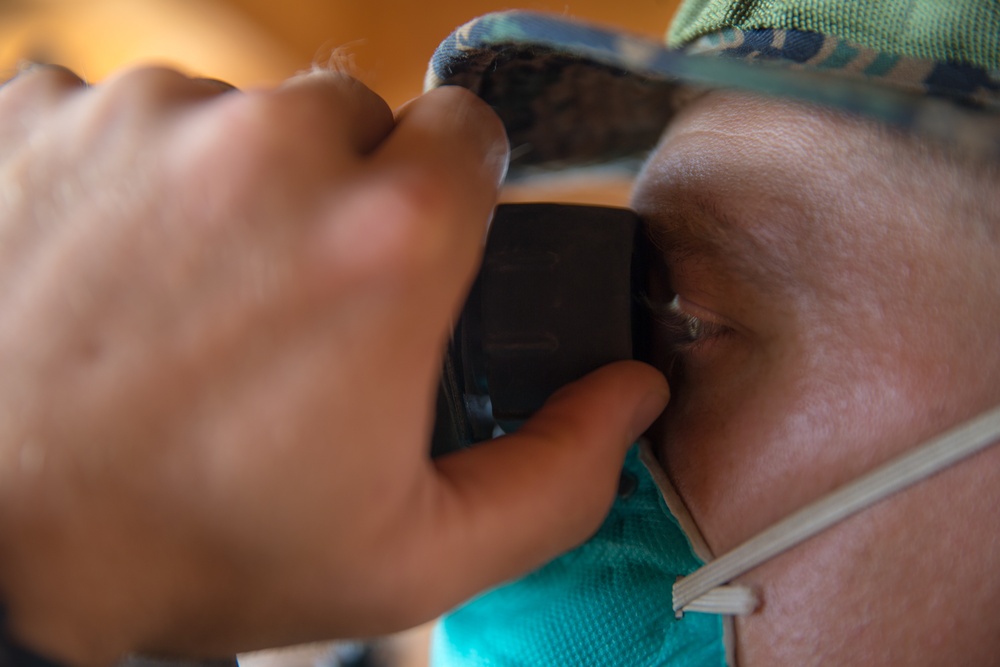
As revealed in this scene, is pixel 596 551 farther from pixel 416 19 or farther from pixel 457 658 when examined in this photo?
pixel 416 19

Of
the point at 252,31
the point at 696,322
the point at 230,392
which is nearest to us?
the point at 230,392

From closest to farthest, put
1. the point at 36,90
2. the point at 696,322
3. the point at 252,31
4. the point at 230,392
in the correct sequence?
the point at 230,392
the point at 36,90
the point at 696,322
the point at 252,31

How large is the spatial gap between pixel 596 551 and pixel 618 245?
205 millimetres

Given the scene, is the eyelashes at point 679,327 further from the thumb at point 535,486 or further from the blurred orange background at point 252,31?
the blurred orange background at point 252,31

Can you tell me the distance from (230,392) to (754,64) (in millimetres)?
349

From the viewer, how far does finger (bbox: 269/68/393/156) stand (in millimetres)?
330

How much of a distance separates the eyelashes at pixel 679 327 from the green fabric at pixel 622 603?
3.1 inches

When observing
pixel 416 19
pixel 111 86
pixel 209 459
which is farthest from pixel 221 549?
pixel 416 19

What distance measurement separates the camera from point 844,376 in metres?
0.41

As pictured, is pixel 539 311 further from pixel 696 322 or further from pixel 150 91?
pixel 150 91

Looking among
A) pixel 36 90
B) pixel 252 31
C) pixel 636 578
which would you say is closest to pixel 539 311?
pixel 636 578

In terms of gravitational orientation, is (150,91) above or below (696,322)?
above

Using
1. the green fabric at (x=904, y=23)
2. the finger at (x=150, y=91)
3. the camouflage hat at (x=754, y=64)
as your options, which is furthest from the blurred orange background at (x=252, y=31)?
the finger at (x=150, y=91)

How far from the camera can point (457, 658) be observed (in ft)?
1.93
